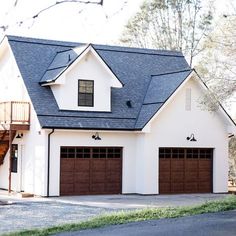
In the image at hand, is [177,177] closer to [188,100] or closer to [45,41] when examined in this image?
[188,100]

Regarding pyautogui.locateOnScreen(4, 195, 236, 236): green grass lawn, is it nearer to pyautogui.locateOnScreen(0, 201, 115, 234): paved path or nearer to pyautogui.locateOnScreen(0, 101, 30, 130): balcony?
pyautogui.locateOnScreen(0, 201, 115, 234): paved path

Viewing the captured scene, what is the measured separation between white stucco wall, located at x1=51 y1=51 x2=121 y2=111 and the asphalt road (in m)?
13.5

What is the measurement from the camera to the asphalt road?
13.6 metres

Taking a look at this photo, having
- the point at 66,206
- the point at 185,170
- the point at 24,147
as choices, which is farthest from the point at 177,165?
the point at 66,206

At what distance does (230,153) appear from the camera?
3609 cm

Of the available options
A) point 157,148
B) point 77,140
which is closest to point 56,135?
point 77,140

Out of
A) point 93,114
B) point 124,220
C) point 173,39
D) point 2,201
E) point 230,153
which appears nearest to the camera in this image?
point 124,220

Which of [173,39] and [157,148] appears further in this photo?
[173,39]

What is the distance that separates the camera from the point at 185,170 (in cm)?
3023

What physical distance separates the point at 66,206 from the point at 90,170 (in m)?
4.86

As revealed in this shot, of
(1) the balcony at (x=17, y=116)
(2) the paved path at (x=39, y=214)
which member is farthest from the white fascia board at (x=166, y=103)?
(2) the paved path at (x=39, y=214)

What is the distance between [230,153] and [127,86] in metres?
8.37

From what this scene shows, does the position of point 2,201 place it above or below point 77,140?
below

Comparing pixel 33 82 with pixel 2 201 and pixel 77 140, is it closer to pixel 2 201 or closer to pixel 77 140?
pixel 77 140
